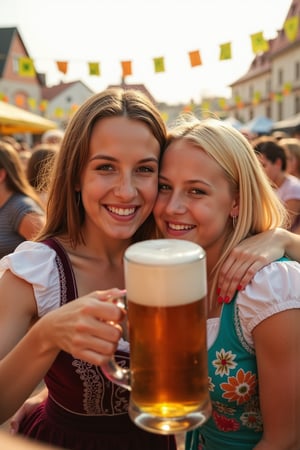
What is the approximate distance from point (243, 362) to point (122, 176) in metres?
0.57

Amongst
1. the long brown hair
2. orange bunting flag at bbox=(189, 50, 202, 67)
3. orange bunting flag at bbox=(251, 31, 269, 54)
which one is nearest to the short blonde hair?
the long brown hair

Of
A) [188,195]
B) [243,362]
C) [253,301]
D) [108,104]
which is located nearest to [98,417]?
[243,362]

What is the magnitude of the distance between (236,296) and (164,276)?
49cm

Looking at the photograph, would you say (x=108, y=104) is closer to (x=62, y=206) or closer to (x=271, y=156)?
(x=62, y=206)

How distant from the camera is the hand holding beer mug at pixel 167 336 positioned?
72 centimetres

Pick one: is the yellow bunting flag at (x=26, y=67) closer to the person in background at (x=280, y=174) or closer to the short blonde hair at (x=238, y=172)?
the person in background at (x=280, y=174)

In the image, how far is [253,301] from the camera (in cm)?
110

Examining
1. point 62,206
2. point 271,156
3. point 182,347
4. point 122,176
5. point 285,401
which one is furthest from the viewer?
point 271,156

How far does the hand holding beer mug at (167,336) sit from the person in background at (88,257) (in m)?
0.35

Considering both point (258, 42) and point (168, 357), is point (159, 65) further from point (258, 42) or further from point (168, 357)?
point (168, 357)

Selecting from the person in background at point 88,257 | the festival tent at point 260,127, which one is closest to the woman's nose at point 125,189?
the person in background at point 88,257

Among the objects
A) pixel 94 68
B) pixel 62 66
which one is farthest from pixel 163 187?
pixel 94 68

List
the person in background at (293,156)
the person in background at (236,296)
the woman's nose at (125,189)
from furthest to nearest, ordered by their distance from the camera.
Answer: the person in background at (293,156)
the woman's nose at (125,189)
the person in background at (236,296)

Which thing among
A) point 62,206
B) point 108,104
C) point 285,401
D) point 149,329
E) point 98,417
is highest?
point 108,104
